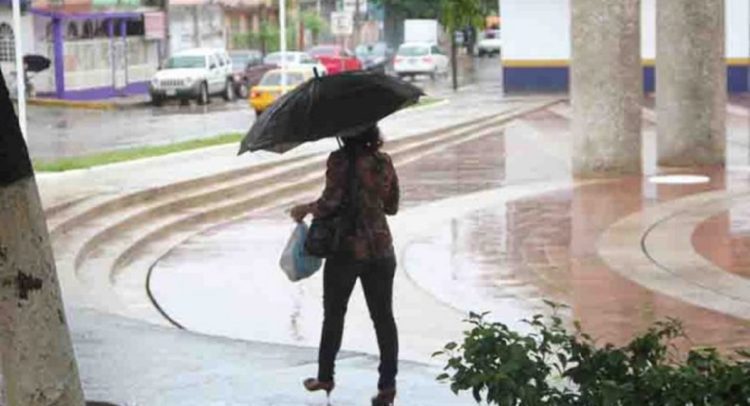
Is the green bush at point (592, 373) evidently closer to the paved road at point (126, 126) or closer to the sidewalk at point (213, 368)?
the sidewalk at point (213, 368)

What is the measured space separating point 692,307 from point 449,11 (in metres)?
5.56

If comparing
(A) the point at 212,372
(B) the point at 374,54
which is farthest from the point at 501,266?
(B) the point at 374,54

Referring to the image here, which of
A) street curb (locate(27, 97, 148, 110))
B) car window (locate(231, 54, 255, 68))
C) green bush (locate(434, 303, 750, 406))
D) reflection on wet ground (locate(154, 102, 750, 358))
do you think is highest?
car window (locate(231, 54, 255, 68))

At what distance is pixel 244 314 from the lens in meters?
12.5

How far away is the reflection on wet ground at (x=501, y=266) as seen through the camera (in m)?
11.9

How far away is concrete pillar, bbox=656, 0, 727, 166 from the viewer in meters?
23.4

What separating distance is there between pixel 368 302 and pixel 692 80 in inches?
639

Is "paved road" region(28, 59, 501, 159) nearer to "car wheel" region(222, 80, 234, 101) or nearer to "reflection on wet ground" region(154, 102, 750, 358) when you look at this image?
"car wheel" region(222, 80, 234, 101)

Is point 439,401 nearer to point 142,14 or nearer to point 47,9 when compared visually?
point 47,9

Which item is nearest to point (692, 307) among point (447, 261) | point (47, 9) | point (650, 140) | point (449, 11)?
point (447, 261)

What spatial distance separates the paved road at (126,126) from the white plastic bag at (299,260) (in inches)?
809

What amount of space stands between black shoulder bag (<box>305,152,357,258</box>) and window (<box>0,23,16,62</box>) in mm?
42573

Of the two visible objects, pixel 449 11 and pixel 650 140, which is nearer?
pixel 449 11

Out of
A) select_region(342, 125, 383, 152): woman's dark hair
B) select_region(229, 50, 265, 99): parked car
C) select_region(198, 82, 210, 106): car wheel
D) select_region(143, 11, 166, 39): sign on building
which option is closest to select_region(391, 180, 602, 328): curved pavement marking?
select_region(342, 125, 383, 152): woman's dark hair
